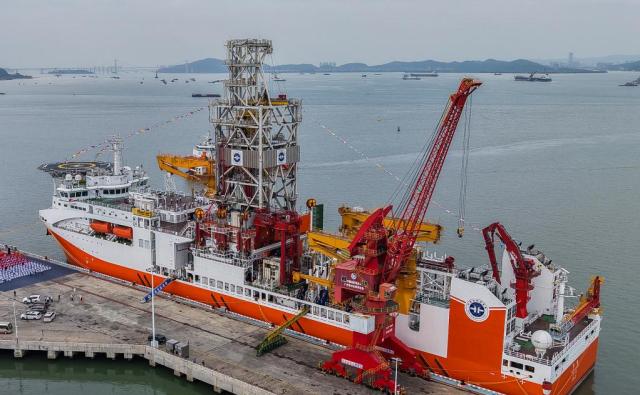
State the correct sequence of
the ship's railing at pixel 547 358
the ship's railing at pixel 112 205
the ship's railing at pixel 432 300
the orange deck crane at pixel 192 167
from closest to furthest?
1. the ship's railing at pixel 547 358
2. the ship's railing at pixel 432 300
3. the ship's railing at pixel 112 205
4. the orange deck crane at pixel 192 167

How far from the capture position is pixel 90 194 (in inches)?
1946

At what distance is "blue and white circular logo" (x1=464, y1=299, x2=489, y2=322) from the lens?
29.1 metres

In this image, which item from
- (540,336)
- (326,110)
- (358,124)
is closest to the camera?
(540,336)

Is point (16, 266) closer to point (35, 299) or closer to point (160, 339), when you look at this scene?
point (35, 299)

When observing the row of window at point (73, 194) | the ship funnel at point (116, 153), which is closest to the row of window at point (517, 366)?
the ship funnel at point (116, 153)

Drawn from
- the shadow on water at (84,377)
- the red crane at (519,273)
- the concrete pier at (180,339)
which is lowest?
the shadow on water at (84,377)

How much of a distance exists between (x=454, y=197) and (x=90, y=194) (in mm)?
42902

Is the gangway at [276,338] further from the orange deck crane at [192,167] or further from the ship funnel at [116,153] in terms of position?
the orange deck crane at [192,167]

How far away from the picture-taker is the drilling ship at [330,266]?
98.1ft

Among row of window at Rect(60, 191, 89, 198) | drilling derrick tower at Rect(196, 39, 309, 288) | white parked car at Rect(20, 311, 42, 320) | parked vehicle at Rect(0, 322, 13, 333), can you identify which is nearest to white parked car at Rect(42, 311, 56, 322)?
white parked car at Rect(20, 311, 42, 320)

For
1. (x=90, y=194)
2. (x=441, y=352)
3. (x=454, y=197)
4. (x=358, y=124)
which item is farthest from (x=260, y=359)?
(x=358, y=124)

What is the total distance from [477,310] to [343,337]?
8.69 metres

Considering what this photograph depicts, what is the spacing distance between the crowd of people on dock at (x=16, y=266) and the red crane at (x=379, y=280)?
26.1 meters

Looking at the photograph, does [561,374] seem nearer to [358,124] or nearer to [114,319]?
[114,319]
